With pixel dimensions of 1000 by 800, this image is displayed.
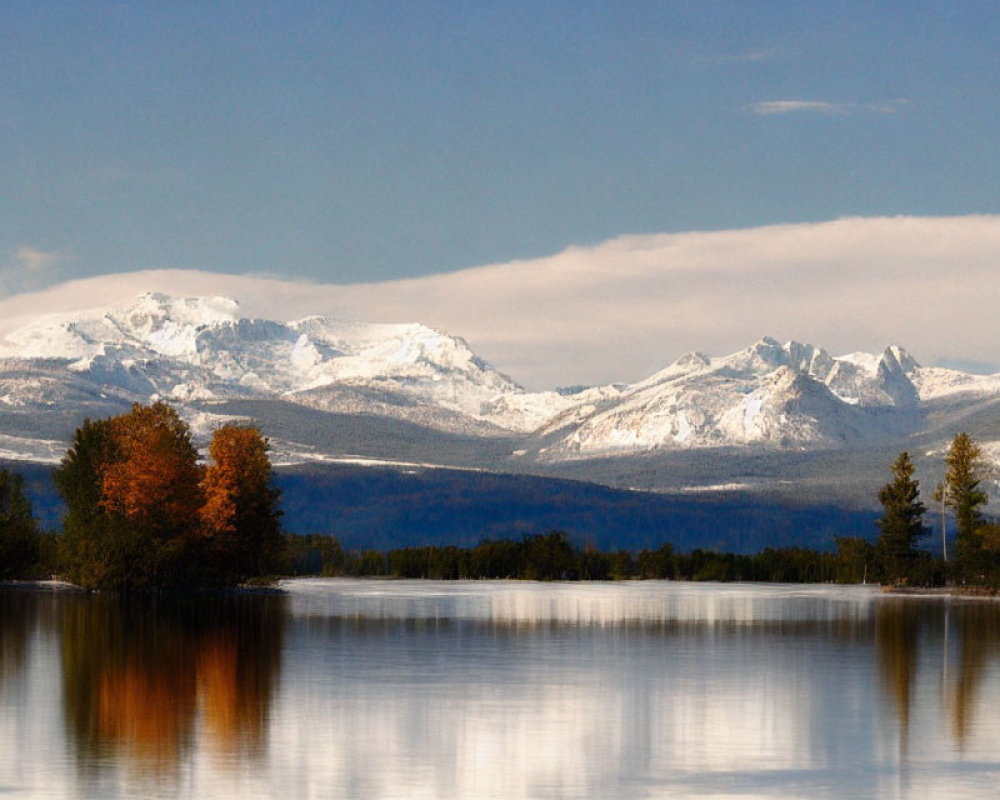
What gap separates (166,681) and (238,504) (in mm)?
69053

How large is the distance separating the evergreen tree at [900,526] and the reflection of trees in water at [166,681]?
6964cm

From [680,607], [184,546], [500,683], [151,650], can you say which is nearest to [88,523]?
[184,546]

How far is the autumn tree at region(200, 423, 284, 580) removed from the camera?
118m

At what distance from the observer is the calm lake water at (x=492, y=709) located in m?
34.7

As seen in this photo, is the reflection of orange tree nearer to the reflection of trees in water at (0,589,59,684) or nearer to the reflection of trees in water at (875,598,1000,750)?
the reflection of trees in water at (875,598,1000,750)

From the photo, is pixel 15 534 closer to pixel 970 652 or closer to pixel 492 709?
pixel 970 652

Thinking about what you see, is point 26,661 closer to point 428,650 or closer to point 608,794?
point 428,650

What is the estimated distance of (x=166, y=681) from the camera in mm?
51969

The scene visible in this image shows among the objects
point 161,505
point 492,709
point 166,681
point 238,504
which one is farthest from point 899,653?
point 238,504

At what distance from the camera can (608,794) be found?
33156 mm

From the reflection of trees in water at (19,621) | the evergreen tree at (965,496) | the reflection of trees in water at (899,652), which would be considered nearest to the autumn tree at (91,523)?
the reflection of trees in water at (19,621)

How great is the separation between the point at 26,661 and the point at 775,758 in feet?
96.9

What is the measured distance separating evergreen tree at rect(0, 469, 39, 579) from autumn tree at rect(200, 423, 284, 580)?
23.2 metres

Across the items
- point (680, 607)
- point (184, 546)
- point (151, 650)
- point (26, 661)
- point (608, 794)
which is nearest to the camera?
point (608, 794)
